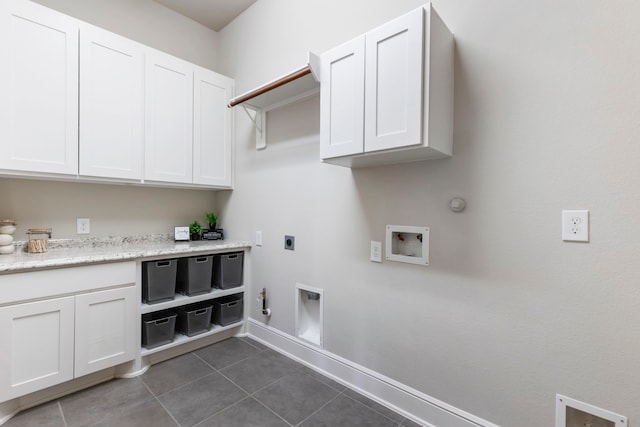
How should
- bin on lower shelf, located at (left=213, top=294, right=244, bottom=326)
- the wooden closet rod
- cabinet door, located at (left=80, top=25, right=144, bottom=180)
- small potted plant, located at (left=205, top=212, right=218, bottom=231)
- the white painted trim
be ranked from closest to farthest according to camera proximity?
1. the white painted trim
2. the wooden closet rod
3. cabinet door, located at (left=80, top=25, right=144, bottom=180)
4. bin on lower shelf, located at (left=213, top=294, right=244, bottom=326)
5. small potted plant, located at (left=205, top=212, right=218, bottom=231)

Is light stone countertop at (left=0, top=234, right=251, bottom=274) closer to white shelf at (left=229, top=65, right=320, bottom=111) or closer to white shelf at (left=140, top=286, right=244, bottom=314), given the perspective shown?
white shelf at (left=140, top=286, right=244, bottom=314)

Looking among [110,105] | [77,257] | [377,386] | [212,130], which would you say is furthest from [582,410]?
[110,105]

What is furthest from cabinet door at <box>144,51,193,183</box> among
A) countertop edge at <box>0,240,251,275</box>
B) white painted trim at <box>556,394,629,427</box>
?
white painted trim at <box>556,394,629,427</box>

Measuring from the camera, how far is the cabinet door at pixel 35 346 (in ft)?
4.98

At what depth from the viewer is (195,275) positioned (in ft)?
7.46

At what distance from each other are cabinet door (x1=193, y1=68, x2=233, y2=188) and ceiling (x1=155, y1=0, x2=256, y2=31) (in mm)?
621

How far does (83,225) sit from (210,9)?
7.26ft

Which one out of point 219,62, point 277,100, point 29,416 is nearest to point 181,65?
point 219,62

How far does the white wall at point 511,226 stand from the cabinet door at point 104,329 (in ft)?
4.38

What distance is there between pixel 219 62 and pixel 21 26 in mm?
1577

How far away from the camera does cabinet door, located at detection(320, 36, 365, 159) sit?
144cm

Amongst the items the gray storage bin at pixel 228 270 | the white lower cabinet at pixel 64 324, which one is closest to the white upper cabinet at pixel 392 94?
the gray storage bin at pixel 228 270

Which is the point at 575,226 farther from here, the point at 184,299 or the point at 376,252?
the point at 184,299

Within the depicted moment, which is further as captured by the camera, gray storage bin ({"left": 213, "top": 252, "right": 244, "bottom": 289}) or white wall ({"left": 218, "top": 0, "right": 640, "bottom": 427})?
gray storage bin ({"left": 213, "top": 252, "right": 244, "bottom": 289})
